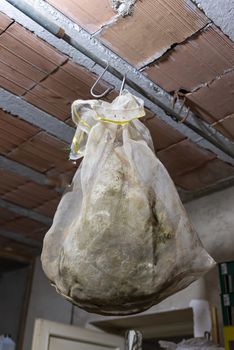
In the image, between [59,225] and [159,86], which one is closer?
[59,225]

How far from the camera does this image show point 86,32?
43.6 inches

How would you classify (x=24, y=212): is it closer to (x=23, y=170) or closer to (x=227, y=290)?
(x=23, y=170)

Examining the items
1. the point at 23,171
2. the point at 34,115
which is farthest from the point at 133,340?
the point at 34,115

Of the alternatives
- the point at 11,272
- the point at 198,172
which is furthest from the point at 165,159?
the point at 11,272

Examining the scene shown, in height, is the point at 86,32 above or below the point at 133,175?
above

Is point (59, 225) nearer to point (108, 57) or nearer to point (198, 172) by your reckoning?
point (108, 57)

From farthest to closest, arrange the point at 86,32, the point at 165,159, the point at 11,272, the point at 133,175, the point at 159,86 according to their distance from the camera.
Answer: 1. the point at 11,272
2. the point at 165,159
3. the point at 159,86
4. the point at 86,32
5. the point at 133,175

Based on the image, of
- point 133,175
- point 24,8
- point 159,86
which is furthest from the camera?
point 159,86

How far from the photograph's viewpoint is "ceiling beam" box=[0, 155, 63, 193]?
178 centimetres

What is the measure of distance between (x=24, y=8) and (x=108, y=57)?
289mm

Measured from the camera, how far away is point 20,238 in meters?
2.66

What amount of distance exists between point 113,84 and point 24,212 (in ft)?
4.02

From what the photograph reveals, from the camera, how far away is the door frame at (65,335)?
1.80 meters

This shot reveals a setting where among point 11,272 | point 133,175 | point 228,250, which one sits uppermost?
point 11,272
